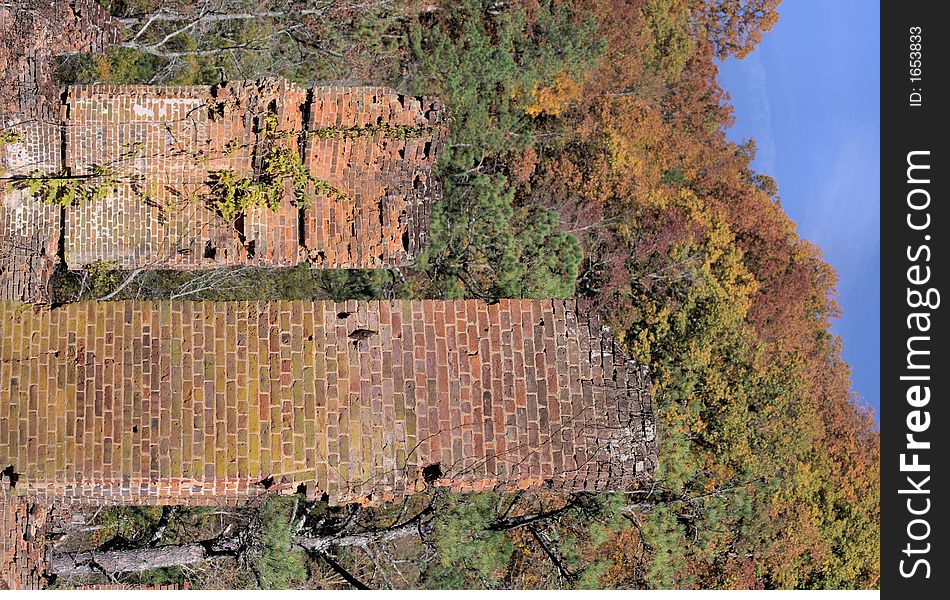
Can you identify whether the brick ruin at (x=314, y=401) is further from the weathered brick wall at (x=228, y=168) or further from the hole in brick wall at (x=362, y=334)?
the weathered brick wall at (x=228, y=168)

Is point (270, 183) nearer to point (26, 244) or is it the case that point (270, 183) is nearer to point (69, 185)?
point (69, 185)

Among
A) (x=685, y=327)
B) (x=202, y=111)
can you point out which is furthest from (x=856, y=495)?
(x=202, y=111)

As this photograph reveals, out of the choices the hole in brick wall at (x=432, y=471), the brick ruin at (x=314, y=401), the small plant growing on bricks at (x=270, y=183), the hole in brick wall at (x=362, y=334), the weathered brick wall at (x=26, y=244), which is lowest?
the hole in brick wall at (x=432, y=471)

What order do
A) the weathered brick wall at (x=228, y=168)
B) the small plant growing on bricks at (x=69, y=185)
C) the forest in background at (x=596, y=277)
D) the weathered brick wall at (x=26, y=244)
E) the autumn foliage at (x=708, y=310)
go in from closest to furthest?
the weathered brick wall at (x=228, y=168) → the small plant growing on bricks at (x=69, y=185) → the weathered brick wall at (x=26, y=244) → the forest in background at (x=596, y=277) → the autumn foliage at (x=708, y=310)

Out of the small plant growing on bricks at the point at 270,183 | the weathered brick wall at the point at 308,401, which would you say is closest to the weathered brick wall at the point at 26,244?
the small plant growing on bricks at the point at 270,183

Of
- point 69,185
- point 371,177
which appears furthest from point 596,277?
point 69,185
